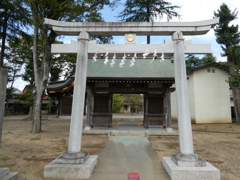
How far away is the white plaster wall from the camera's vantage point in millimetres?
16995

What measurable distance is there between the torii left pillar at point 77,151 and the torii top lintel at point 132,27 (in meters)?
0.30

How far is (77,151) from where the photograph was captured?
4270 millimetres

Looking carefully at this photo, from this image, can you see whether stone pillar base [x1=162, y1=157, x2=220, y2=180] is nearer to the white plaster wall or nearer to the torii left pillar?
the torii left pillar

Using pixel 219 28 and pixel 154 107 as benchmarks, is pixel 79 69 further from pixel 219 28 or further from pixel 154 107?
pixel 219 28

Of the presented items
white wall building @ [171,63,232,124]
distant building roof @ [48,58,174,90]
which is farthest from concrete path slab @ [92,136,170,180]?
white wall building @ [171,63,232,124]

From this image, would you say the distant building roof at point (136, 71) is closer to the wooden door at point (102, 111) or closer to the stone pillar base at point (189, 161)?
the wooden door at point (102, 111)

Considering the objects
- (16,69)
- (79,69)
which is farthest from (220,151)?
(16,69)

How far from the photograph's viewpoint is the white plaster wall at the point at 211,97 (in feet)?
55.8

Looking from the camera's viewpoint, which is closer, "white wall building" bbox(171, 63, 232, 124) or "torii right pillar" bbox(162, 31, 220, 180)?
"torii right pillar" bbox(162, 31, 220, 180)

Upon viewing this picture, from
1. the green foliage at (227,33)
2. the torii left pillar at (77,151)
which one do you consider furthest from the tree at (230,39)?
the torii left pillar at (77,151)

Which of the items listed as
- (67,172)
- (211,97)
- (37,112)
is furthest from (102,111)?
(211,97)

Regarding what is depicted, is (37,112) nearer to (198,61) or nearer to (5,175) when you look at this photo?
(5,175)

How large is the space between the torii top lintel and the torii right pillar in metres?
0.29

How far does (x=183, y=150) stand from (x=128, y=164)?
1823 mm
